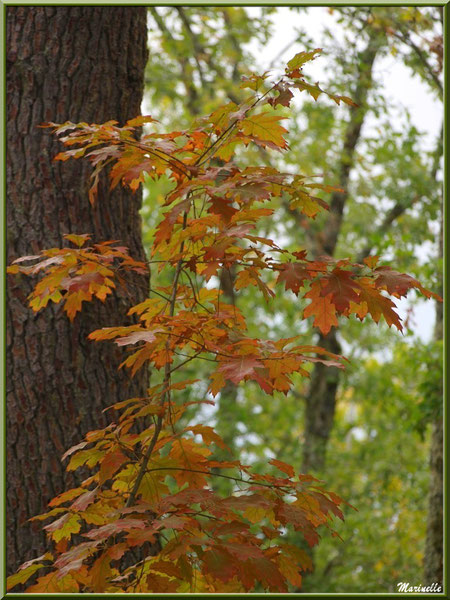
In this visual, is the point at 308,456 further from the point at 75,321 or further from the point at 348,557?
the point at 75,321

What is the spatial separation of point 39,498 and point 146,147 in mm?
1345

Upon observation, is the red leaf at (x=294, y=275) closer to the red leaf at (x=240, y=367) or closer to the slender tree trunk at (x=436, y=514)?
the red leaf at (x=240, y=367)

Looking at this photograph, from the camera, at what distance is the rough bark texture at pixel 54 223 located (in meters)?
2.59

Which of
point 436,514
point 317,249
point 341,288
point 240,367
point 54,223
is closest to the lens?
point 240,367

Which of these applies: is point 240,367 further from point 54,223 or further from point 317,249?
point 317,249

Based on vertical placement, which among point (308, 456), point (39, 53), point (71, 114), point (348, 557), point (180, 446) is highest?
point (39, 53)

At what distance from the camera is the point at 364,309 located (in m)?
2.00

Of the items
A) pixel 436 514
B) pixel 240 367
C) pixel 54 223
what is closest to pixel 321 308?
pixel 240 367

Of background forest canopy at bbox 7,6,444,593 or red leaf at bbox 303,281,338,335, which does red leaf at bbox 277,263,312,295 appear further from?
background forest canopy at bbox 7,6,444,593

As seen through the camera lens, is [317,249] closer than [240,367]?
No

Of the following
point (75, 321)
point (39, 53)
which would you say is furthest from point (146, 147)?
point (39, 53)

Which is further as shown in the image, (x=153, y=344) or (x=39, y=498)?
(x=39, y=498)

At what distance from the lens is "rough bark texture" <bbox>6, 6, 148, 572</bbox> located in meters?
2.59

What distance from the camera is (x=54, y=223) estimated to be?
271 cm
